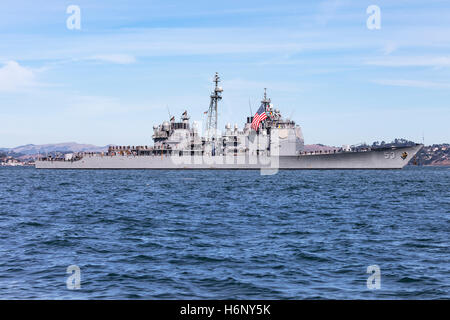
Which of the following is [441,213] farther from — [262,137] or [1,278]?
[262,137]

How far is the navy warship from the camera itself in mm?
101812

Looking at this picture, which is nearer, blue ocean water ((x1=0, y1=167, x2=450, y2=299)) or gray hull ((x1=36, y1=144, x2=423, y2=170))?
blue ocean water ((x1=0, y1=167, x2=450, y2=299))

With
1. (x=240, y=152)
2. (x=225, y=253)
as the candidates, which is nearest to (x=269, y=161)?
(x=240, y=152)

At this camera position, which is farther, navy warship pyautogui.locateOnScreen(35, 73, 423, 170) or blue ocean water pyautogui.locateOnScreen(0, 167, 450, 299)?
navy warship pyautogui.locateOnScreen(35, 73, 423, 170)

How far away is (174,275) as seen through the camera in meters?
12.1

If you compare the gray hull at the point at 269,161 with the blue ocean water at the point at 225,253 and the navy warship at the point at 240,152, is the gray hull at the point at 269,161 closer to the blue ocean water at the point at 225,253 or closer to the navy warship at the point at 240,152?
the navy warship at the point at 240,152

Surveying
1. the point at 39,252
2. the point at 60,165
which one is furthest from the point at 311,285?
the point at 60,165

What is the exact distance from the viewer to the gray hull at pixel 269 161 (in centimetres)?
10094

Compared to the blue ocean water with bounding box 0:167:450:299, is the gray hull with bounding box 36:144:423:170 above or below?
above

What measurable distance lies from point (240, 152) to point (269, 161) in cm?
831

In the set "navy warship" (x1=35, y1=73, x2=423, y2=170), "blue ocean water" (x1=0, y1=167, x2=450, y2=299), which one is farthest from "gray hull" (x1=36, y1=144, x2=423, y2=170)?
"blue ocean water" (x1=0, y1=167, x2=450, y2=299)

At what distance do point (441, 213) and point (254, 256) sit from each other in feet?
56.8

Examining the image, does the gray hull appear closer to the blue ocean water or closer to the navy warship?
the navy warship
